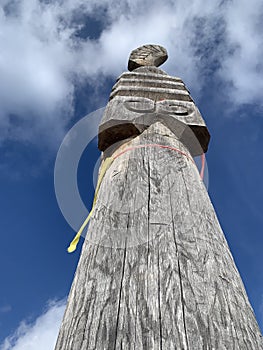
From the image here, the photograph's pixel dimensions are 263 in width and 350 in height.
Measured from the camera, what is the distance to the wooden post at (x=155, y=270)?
1324 mm

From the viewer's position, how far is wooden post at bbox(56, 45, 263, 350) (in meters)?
1.32

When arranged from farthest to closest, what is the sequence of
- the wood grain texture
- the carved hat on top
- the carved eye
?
the carved hat on top < the carved eye < the wood grain texture

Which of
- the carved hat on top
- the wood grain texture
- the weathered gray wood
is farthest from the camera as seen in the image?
the carved hat on top

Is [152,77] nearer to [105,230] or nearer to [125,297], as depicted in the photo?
[105,230]

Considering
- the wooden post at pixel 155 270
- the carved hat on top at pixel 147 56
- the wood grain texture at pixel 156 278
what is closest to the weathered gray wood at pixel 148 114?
the wooden post at pixel 155 270

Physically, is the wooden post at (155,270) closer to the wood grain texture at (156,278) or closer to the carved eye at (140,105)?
the wood grain texture at (156,278)

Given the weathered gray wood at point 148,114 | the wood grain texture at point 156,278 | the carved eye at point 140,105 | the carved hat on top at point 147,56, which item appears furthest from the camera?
the carved hat on top at point 147,56

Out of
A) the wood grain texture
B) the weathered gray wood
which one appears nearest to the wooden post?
the wood grain texture

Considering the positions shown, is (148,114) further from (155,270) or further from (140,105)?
(155,270)

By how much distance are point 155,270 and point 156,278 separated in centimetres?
5

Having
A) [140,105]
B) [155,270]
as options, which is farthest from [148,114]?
[155,270]

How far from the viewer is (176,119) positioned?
3.18m

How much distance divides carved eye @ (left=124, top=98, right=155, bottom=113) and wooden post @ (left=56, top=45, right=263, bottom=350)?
21.5 inches

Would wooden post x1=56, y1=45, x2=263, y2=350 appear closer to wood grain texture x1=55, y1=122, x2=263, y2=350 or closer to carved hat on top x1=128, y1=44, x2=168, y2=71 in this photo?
wood grain texture x1=55, y1=122, x2=263, y2=350
